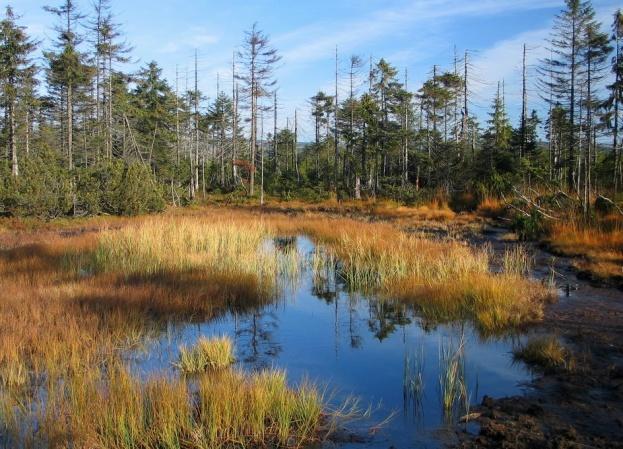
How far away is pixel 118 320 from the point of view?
23.5 ft

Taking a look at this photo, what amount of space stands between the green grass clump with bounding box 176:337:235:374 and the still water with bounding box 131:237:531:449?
0.20m

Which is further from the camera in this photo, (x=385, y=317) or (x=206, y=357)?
(x=385, y=317)

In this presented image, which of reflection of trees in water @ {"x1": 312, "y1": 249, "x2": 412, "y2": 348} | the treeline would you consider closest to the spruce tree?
the treeline

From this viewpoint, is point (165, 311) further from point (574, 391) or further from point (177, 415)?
point (574, 391)

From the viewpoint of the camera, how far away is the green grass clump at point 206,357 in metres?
5.82

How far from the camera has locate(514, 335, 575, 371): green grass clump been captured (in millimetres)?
5906

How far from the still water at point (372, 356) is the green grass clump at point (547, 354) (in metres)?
0.19

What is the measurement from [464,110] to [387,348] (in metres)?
31.6

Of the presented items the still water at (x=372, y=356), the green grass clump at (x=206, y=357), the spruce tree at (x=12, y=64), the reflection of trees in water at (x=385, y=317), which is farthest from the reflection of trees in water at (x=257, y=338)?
the spruce tree at (x=12, y=64)

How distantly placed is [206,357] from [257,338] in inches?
58.5

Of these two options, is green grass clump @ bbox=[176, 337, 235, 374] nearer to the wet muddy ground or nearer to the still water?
the still water

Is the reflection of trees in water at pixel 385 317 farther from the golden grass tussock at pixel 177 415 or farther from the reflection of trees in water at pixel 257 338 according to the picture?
the golden grass tussock at pixel 177 415

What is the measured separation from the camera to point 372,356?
666cm

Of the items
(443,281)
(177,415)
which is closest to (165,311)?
(177,415)
